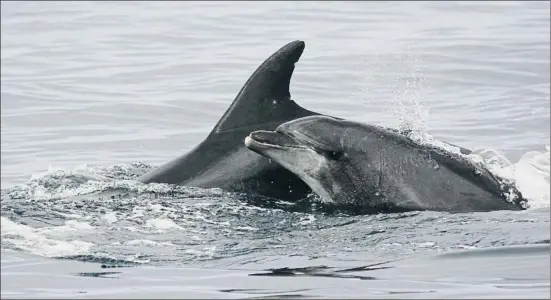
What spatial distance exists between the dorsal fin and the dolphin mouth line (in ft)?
2.94

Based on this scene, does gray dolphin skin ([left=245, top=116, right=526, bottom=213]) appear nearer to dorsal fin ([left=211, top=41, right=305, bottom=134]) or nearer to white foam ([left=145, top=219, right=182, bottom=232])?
dorsal fin ([left=211, top=41, right=305, bottom=134])

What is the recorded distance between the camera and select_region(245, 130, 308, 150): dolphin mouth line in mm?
13359

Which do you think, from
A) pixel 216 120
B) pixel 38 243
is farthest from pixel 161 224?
pixel 216 120

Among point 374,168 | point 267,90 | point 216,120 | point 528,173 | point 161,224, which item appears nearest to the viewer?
point 161,224

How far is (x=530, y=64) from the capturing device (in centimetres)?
2831

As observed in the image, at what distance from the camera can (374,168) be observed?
43.6ft

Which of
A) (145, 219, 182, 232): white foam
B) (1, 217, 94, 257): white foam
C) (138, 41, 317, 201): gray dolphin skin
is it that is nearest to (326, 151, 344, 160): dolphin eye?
(138, 41, 317, 201): gray dolphin skin

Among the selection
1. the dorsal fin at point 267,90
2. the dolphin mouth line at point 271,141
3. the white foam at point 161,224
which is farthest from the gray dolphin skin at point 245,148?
the white foam at point 161,224

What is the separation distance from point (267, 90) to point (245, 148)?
685mm

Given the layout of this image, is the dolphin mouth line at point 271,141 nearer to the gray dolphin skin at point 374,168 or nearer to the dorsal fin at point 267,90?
the gray dolphin skin at point 374,168

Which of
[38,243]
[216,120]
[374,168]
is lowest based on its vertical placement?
[38,243]

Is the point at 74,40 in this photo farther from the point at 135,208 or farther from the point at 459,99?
the point at 135,208

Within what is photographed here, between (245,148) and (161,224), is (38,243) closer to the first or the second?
(161,224)

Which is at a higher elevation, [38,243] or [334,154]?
[334,154]
